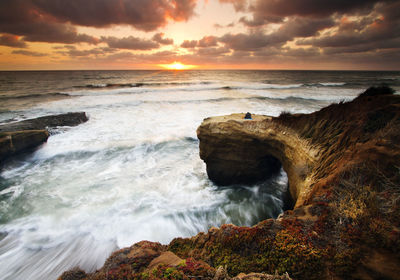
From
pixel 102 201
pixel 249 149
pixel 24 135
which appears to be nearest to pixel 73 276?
pixel 102 201

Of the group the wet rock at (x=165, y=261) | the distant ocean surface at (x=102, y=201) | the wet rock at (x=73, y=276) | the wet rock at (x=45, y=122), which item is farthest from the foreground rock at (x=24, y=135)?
the wet rock at (x=165, y=261)

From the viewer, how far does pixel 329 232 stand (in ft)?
8.06

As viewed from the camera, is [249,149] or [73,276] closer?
[73,276]

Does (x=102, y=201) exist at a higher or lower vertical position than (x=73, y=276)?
lower

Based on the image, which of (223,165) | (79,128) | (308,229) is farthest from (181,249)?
(79,128)

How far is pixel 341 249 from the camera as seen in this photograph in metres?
2.18

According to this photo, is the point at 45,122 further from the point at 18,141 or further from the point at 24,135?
the point at 18,141

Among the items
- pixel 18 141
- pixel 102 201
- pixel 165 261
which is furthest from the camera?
pixel 18 141

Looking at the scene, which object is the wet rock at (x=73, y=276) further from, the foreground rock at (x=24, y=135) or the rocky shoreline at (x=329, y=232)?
the foreground rock at (x=24, y=135)

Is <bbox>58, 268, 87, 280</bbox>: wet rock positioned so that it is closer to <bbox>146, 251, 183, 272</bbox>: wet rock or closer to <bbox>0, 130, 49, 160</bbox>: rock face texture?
<bbox>146, 251, 183, 272</bbox>: wet rock

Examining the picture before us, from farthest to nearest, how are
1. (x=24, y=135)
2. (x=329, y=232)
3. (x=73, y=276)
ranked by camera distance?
(x=24, y=135) → (x=73, y=276) → (x=329, y=232)

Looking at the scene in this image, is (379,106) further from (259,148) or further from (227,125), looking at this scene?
(227,125)

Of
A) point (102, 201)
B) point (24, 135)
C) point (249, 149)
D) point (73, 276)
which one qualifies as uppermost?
point (249, 149)

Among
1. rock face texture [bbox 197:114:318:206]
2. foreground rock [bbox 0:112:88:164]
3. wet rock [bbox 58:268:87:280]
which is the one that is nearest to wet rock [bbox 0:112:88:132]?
foreground rock [bbox 0:112:88:164]
